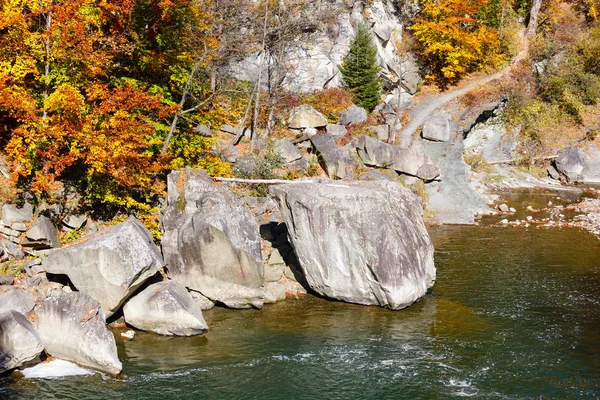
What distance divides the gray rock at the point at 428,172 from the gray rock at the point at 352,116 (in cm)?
804

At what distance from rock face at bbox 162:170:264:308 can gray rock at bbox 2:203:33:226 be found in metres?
6.52

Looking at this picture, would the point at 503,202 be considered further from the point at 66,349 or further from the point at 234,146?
the point at 66,349

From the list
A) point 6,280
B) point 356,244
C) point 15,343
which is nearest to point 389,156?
point 356,244

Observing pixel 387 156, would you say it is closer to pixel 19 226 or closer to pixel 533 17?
pixel 19 226

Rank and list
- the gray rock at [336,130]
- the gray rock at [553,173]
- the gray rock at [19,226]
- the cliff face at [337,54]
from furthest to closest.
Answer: the gray rock at [553,173], the cliff face at [337,54], the gray rock at [336,130], the gray rock at [19,226]

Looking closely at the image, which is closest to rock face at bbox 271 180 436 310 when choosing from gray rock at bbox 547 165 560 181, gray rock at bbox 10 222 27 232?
gray rock at bbox 10 222 27 232

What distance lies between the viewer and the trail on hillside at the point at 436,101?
48562 millimetres

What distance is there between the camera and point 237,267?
2284 centimetres

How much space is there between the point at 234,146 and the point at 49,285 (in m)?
20.0

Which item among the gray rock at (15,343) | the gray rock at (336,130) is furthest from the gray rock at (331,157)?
the gray rock at (15,343)

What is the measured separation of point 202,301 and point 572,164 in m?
43.8

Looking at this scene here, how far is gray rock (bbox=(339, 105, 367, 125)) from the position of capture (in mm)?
46562

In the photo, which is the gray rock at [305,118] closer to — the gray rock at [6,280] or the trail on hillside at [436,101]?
the trail on hillside at [436,101]

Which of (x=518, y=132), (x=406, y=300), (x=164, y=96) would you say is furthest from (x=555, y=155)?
(x=164, y=96)
